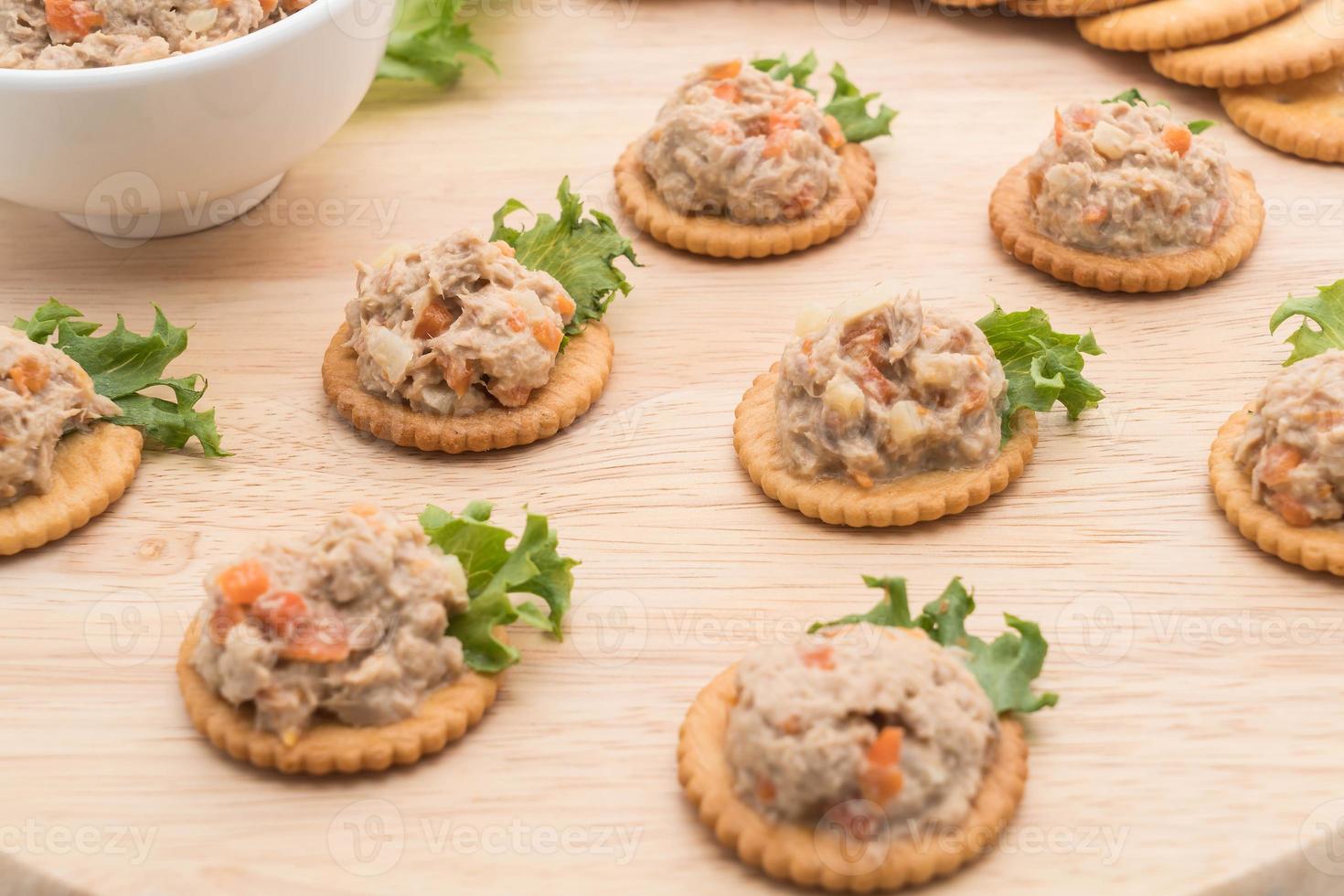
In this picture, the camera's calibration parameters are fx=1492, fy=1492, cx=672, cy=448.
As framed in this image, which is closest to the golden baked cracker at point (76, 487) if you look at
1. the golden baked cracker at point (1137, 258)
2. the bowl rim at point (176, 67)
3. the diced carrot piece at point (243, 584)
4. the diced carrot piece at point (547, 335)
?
the diced carrot piece at point (243, 584)

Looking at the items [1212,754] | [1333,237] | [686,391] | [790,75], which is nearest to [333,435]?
[686,391]

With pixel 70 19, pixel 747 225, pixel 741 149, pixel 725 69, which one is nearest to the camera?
pixel 70 19

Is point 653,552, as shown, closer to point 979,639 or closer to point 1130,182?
point 979,639

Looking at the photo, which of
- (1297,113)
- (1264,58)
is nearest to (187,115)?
(1264,58)

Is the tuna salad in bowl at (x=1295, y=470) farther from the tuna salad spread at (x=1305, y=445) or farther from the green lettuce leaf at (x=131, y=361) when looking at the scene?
the green lettuce leaf at (x=131, y=361)

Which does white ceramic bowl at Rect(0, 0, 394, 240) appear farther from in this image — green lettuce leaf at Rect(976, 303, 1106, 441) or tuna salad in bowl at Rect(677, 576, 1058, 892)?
tuna salad in bowl at Rect(677, 576, 1058, 892)

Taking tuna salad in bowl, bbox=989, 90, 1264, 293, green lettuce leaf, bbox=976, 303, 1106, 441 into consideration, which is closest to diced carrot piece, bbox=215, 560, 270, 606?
green lettuce leaf, bbox=976, 303, 1106, 441

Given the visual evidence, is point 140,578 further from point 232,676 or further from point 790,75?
point 790,75
